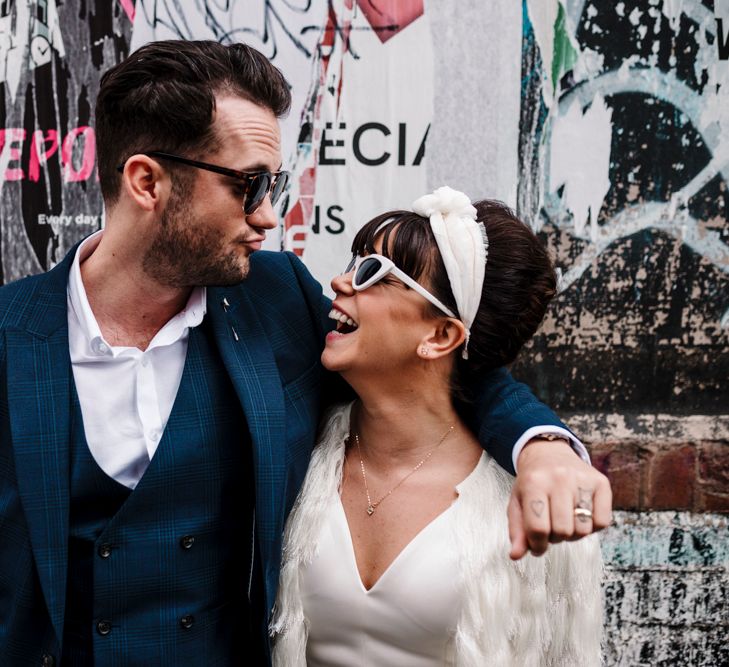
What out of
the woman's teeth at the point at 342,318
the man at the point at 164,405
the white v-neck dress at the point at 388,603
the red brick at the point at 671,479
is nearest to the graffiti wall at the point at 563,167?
the red brick at the point at 671,479

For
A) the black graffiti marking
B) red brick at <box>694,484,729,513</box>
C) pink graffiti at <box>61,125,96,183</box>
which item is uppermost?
the black graffiti marking

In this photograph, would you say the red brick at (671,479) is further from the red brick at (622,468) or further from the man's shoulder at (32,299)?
the man's shoulder at (32,299)

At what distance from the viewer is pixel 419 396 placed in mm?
2086

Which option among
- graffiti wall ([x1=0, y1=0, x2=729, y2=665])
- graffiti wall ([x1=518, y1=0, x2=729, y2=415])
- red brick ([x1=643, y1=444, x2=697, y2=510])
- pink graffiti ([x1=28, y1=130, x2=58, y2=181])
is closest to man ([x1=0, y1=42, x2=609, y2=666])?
graffiti wall ([x1=0, y1=0, x2=729, y2=665])

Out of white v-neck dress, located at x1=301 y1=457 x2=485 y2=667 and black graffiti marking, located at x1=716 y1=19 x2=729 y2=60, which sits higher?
black graffiti marking, located at x1=716 y1=19 x2=729 y2=60

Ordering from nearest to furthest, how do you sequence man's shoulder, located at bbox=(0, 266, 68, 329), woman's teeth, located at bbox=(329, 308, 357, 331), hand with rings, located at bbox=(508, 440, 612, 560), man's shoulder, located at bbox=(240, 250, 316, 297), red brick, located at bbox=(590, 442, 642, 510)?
hand with rings, located at bbox=(508, 440, 612, 560) < man's shoulder, located at bbox=(0, 266, 68, 329) < woman's teeth, located at bbox=(329, 308, 357, 331) < man's shoulder, located at bbox=(240, 250, 316, 297) < red brick, located at bbox=(590, 442, 642, 510)

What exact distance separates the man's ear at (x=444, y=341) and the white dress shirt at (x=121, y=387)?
0.59 m

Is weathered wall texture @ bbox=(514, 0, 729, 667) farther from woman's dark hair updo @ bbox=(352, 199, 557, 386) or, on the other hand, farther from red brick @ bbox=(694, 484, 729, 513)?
woman's dark hair updo @ bbox=(352, 199, 557, 386)

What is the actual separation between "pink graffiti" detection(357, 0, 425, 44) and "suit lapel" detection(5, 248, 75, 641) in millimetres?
1945


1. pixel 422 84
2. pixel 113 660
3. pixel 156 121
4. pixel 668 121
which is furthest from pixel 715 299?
pixel 113 660

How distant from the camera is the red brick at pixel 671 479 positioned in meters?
3.20

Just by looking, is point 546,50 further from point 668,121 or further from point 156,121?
point 156,121

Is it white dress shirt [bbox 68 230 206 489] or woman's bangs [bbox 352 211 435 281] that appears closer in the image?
white dress shirt [bbox 68 230 206 489]

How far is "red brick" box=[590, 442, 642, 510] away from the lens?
3.20 metres
